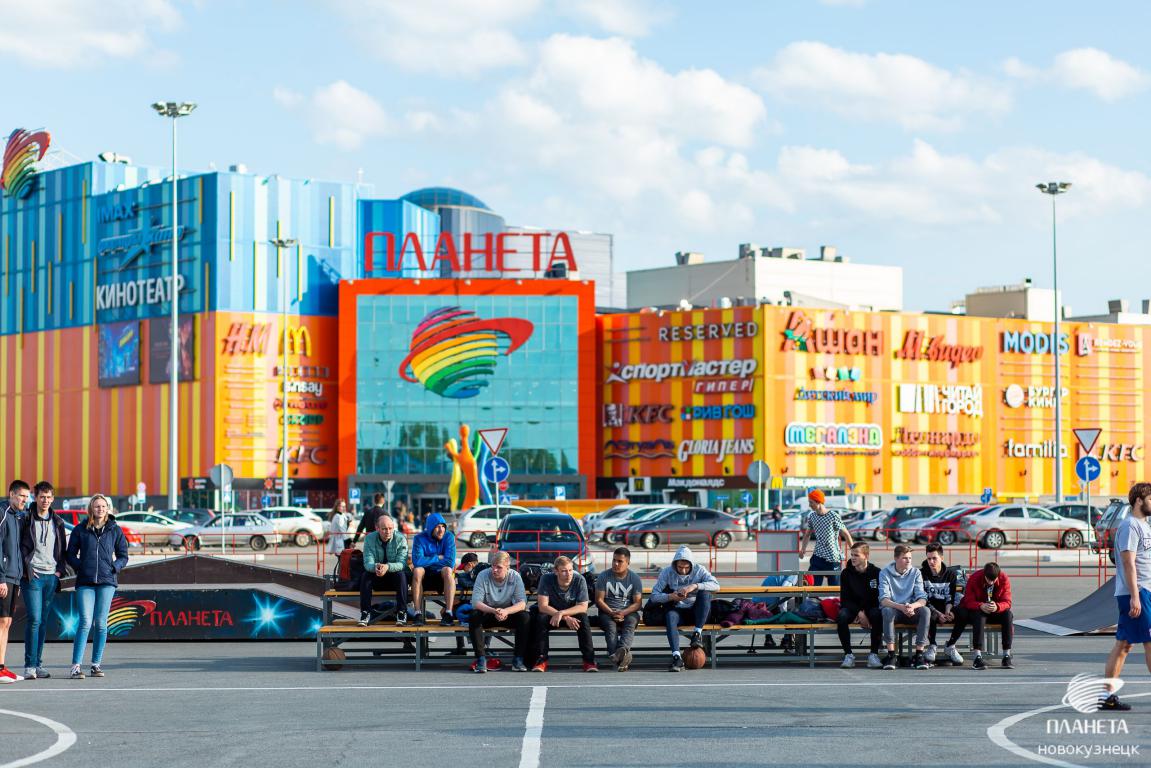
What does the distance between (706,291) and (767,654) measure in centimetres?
9708

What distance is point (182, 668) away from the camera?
→ 17188 millimetres

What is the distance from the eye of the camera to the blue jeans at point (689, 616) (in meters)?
16.9

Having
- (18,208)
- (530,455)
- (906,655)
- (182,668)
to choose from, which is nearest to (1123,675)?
(906,655)

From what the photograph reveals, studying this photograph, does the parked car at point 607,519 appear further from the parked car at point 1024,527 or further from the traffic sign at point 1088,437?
the traffic sign at point 1088,437

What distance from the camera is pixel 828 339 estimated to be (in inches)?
3516

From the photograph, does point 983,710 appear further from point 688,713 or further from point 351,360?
point 351,360

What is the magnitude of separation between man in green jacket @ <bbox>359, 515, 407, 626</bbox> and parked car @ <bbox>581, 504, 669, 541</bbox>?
42.7m

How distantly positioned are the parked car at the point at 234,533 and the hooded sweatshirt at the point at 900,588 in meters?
38.6

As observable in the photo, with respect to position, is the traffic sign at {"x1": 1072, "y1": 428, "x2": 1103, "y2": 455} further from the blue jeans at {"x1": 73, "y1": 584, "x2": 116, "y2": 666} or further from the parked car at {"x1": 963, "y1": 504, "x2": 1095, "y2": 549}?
the blue jeans at {"x1": 73, "y1": 584, "x2": 116, "y2": 666}

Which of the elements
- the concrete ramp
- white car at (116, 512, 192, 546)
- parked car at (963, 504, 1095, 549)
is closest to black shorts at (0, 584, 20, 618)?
the concrete ramp

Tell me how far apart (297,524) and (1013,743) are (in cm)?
4907

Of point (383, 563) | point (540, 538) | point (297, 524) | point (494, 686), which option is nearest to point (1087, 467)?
point (540, 538)

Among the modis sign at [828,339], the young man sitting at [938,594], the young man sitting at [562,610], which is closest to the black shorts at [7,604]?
the young man sitting at [562,610]

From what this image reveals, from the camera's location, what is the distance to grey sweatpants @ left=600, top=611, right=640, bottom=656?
16922 millimetres
